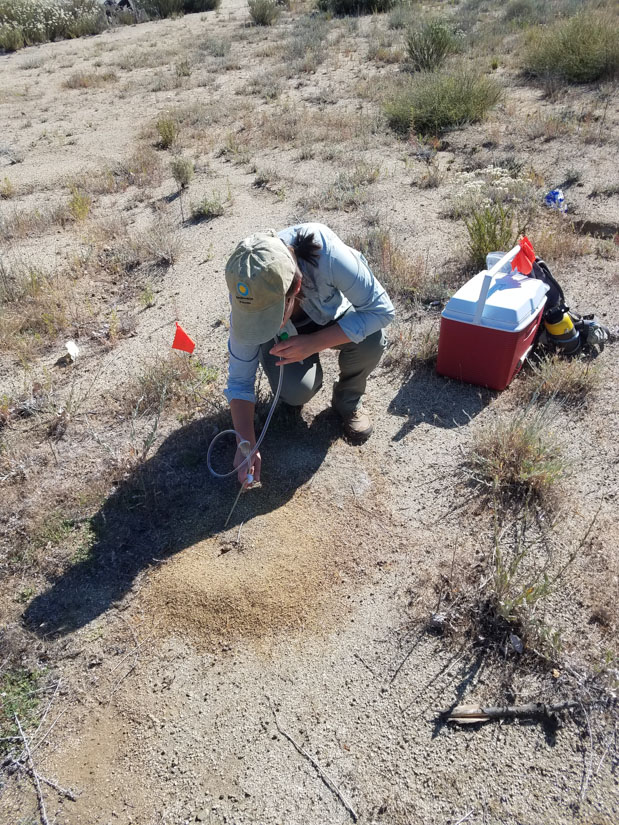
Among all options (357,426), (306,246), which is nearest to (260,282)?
(306,246)

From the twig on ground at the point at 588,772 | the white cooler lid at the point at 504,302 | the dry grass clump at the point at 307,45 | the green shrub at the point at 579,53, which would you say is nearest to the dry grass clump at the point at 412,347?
the white cooler lid at the point at 504,302

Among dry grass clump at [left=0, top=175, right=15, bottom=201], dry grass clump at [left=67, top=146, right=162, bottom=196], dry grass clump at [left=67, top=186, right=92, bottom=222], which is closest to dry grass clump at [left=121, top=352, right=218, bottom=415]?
dry grass clump at [left=67, top=186, right=92, bottom=222]

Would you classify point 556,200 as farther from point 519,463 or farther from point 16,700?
point 16,700

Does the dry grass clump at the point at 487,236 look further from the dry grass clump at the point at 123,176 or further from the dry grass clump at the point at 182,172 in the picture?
the dry grass clump at the point at 123,176

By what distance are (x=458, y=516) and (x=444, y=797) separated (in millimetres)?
1074

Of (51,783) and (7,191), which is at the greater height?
(7,191)

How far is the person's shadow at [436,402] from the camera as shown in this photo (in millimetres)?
3031

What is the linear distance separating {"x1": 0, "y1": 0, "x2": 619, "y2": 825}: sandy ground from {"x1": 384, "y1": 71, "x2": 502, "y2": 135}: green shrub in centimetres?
330

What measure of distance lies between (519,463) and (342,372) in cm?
91

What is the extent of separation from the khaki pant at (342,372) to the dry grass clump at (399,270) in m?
1.21

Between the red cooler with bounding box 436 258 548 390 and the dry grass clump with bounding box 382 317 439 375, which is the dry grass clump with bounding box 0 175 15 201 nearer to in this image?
the dry grass clump with bounding box 382 317 439 375

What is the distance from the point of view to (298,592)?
89.7 inches

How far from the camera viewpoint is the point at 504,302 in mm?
2887

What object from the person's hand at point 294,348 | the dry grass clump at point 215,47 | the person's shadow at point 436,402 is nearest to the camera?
the person's hand at point 294,348
